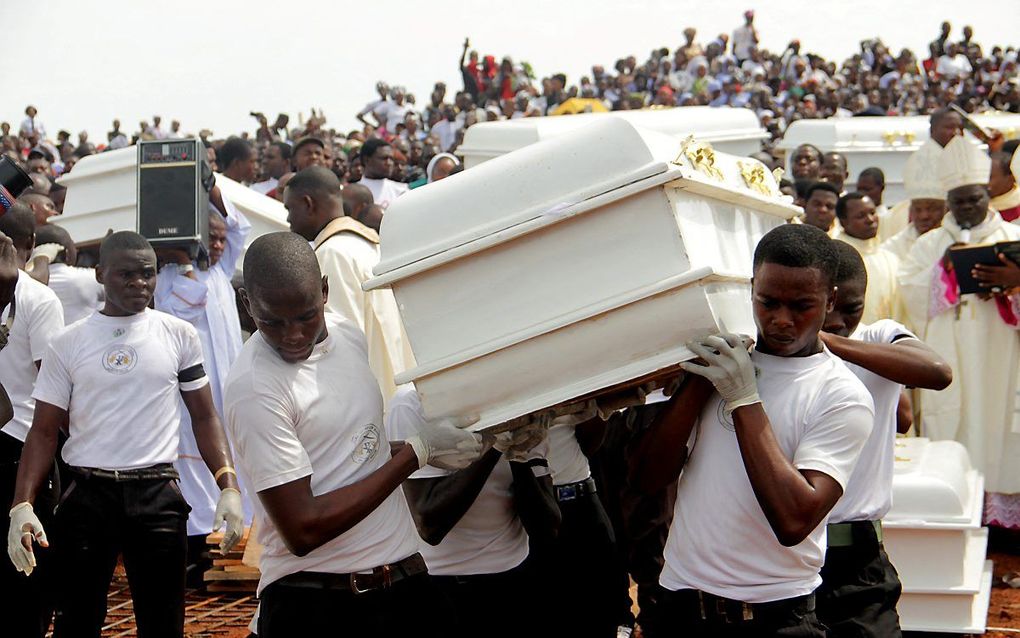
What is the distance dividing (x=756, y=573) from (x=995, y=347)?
17.7ft

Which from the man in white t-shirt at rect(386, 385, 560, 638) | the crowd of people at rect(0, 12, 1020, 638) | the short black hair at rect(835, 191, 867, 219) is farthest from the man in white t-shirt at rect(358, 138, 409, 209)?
the man in white t-shirt at rect(386, 385, 560, 638)

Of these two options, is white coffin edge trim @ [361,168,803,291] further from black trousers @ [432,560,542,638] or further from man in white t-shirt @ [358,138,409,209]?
man in white t-shirt @ [358,138,409,209]

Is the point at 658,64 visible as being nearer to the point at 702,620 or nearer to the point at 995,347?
the point at 995,347

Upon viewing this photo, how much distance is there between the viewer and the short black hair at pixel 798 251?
10.0 feet

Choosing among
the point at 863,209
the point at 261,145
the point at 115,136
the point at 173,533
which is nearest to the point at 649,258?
the point at 173,533

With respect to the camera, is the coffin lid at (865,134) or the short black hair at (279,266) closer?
the short black hair at (279,266)

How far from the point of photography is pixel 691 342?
2.94m

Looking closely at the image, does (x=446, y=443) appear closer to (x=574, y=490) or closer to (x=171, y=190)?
(x=574, y=490)

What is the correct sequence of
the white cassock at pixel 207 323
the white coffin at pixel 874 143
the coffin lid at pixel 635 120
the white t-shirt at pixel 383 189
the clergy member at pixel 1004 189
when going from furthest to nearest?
1. the white coffin at pixel 874 143
2. the white t-shirt at pixel 383 189
3. the coffin lid at pixel 635 120
4. the clergy member at pixel 1004 189
5. the white cassock at pixel 207 323

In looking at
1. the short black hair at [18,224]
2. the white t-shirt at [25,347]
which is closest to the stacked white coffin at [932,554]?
the white t-shirt at [25,347]

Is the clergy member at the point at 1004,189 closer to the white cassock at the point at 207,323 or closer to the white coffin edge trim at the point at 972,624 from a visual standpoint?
the white coffin edge trim at the point at 972,624

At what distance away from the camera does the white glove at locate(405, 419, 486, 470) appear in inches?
123

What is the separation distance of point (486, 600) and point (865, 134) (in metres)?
9.72

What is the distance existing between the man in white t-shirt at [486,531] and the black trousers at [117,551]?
113 centimetres
